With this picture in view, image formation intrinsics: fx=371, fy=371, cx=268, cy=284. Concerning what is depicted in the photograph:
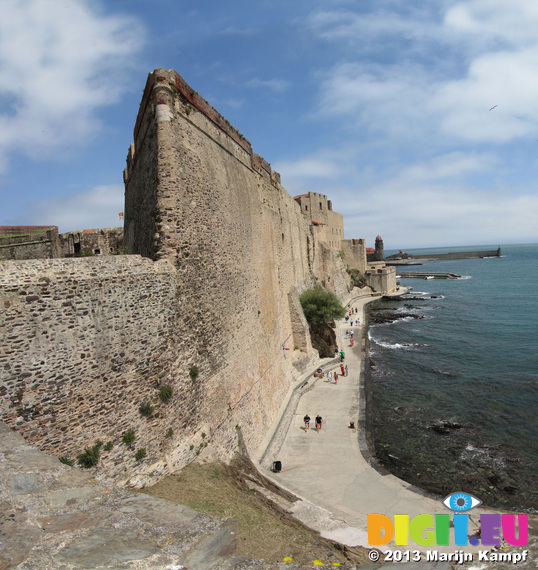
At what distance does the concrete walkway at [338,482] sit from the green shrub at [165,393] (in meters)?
4.83

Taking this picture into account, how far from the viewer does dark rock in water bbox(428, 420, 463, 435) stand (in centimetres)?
1721

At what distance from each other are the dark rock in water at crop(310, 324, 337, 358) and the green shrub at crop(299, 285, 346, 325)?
654mm

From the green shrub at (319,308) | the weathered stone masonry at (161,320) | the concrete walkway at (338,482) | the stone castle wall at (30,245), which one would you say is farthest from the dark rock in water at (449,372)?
the stone castle wall at (30,245)

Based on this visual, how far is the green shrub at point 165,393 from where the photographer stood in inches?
308

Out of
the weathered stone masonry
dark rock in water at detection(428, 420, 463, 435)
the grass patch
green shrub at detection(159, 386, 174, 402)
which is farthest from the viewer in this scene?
dark rock in water at detection(428, 420, 463, 435)

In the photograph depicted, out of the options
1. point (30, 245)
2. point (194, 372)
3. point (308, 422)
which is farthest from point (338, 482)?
point (30, 245)

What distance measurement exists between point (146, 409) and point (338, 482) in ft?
27.4

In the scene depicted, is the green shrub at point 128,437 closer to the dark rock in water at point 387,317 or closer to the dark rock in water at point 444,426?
the dark rock in water at point 444,426

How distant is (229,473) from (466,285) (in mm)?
75761

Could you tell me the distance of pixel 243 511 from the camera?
7047 millimetres

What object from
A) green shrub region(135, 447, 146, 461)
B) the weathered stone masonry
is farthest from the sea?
green shrub region(135, 447, 146, 461)

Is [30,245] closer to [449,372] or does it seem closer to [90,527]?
[90,527]

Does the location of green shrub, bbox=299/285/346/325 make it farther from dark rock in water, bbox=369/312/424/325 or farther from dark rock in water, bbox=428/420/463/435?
dark rock in water, bbox=369/312/424/325

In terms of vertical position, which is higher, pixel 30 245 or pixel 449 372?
pixel 30 245
